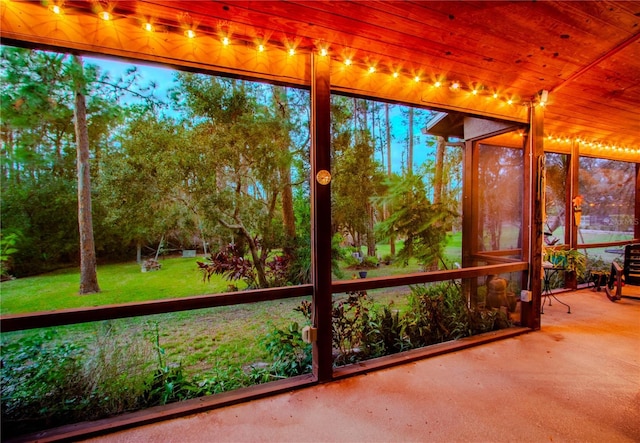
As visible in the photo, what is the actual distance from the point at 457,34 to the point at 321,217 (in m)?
1.61

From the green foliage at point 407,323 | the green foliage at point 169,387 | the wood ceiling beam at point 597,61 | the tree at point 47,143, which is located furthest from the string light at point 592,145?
the tree at point 47,143

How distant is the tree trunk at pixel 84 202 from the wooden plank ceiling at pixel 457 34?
1.79 meters

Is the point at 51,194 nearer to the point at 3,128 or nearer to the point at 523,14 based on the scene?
the point at 3,128

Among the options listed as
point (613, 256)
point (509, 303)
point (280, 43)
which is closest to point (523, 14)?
point (280, 43)

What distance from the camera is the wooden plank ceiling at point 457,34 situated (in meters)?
1.62

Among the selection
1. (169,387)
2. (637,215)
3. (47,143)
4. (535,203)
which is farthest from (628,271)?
(47,143)

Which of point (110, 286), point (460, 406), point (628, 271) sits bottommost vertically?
point (460, 406)

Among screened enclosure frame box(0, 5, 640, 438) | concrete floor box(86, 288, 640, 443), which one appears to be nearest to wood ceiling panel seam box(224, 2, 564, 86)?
screened enclosure frame box(0, 5, 640, 438)

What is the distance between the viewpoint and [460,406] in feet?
5.90

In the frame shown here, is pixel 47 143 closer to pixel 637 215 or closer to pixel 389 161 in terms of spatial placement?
pixel 389 161

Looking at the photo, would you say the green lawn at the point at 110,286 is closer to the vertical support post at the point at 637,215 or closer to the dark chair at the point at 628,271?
the dark chair at the point at 628,271

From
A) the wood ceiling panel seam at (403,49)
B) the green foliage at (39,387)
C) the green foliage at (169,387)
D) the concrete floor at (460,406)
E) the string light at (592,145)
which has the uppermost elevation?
the wood ceiling panel seam at (403,49)

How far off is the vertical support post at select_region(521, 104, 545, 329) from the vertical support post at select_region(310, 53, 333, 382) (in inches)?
93.3

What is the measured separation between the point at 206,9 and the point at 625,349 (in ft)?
14.3
